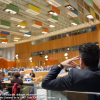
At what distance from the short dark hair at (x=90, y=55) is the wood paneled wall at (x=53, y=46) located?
44.2 feet

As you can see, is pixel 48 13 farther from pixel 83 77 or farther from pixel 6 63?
pixel 6 63

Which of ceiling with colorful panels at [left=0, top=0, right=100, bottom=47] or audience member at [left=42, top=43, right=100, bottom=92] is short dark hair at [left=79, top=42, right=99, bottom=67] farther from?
ceiling with colorful panels at [left=0, top=0, right=100, bottom=47]

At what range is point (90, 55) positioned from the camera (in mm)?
957

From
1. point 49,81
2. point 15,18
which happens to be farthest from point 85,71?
point 15,18

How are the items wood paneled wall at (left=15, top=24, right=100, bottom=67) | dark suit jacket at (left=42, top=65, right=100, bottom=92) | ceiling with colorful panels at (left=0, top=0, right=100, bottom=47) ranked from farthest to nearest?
wood paneled wall at (left=15, top=24, right=100, bottom=67) → ceiling with colorful panels at (left=0, top=0, right=100, bottom=47) → dark suit jacket at (left=42, top=65, right=100, bottom=92)

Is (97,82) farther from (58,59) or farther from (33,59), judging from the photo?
(33,59)

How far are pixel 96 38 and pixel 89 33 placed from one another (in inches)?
47.5

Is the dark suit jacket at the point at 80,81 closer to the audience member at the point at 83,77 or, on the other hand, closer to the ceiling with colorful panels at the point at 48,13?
the audience member at the point at 83,77

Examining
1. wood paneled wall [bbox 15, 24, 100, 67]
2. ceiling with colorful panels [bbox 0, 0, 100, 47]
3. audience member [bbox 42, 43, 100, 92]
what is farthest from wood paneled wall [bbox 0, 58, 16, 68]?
audience member [bbox 42, 43, 100, 92]

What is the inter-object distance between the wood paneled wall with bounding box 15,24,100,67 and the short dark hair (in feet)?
44.2

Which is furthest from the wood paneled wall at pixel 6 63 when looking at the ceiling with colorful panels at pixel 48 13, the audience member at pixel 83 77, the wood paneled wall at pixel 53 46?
the audience member at pixel 83 77

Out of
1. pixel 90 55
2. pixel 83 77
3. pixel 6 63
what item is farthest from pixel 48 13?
pixel 6 63

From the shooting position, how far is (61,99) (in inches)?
68.8

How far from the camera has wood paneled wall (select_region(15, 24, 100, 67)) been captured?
1418 cm
